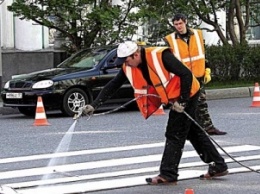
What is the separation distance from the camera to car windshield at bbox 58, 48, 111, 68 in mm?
17000

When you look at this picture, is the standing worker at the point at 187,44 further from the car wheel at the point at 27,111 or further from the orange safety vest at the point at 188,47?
the car wheel at the point at 27,111

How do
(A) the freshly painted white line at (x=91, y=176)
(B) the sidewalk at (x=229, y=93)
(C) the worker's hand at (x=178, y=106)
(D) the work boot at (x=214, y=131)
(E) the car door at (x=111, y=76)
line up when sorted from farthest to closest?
(B) the sidewalk at (x=229, y=93), (E) the car door at (x=111, y=76), (D) the work boot at (x=214, y=131), (A) the freshly painted white line at (x=91, y=176), (C) the worker's hand at (x=178, y=106)

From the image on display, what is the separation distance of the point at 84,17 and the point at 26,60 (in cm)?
435

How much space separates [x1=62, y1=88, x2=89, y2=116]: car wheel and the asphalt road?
0.27 metres

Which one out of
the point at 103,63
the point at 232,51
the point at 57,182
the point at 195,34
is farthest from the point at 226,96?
the point at 57,182

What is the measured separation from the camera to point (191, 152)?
11008 mm

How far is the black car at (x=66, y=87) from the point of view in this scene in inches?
633

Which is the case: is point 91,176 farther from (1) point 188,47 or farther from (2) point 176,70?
(1) point 188,47

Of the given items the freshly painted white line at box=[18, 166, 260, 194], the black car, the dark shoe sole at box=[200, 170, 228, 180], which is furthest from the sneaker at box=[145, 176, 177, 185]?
the black car

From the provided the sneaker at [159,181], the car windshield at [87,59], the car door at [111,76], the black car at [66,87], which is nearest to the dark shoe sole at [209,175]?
the sneaker at [159,181]

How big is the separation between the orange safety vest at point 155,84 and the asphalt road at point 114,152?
844 millimetres

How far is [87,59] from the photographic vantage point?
17203 mm

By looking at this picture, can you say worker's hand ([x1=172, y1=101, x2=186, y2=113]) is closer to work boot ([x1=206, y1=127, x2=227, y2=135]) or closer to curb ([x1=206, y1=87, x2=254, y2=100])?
work boot ([x1=206, y1=127, x2=227, y2=135])

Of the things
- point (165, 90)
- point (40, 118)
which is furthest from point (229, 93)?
point (165, 90)
